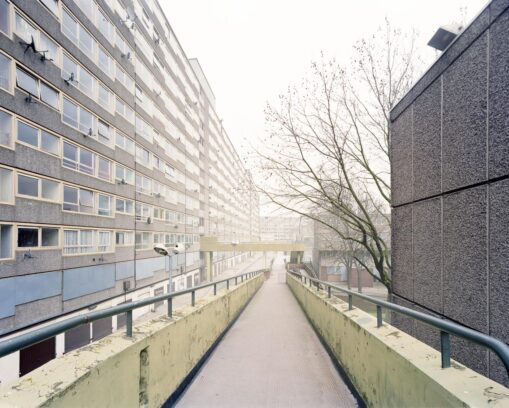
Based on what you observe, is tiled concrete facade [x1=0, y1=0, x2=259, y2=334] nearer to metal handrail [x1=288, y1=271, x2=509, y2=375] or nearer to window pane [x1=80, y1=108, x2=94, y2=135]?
window pane [x1=80, y1=108, x2=94, y2=135]

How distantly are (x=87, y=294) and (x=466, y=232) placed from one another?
797 inches

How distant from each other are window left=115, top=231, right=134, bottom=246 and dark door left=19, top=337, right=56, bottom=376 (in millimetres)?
8357

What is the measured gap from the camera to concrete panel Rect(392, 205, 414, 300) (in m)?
5.23

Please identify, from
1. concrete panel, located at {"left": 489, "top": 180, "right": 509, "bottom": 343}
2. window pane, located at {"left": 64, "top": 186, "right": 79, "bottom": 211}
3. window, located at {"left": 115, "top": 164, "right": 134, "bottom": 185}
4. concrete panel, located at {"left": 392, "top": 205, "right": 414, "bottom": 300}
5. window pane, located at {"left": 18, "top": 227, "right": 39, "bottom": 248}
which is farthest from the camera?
window, located at {"left": 115, "top": 164, "right": 134, "bottom": 185}

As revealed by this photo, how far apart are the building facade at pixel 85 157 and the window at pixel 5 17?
41 millimetres

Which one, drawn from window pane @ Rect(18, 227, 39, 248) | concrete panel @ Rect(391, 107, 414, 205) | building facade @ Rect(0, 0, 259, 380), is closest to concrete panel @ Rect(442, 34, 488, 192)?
concrete panel @ Rect(391, 107, 414, 205)

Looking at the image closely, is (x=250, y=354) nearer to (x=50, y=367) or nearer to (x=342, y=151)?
(x=50, y=367)

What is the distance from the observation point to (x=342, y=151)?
9500 mm

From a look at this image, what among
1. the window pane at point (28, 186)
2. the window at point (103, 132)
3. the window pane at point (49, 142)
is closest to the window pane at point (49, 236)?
the window pane at point (28, 186)

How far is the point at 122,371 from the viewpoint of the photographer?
2.75 metres

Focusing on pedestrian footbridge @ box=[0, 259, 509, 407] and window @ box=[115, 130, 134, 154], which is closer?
pedestrian footbridge @ box=[0, 259, 509, 407]

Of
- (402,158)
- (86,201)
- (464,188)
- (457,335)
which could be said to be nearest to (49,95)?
(86,201)

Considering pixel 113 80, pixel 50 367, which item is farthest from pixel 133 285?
pixel 50 367

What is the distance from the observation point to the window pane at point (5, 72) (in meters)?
13.4
